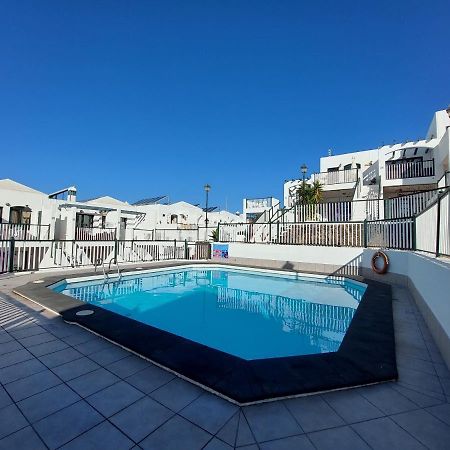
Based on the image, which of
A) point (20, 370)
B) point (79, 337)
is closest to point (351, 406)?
point (20, 370)

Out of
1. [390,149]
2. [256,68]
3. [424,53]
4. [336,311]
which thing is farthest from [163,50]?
[336,311]

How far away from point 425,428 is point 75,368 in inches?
135

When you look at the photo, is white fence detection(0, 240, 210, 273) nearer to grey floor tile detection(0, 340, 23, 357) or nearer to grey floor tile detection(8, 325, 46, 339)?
grey floor tile detection(8, 325, 46, 339)

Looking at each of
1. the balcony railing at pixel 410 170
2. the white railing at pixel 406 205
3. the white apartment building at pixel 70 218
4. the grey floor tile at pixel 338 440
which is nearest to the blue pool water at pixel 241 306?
the grey floor tile at pixel 338 440

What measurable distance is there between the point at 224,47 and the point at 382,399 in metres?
19.5

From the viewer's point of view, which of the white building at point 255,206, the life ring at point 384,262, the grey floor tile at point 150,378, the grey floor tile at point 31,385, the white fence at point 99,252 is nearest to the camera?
the grey floor tile at point 31,385

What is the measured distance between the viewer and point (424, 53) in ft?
35.6

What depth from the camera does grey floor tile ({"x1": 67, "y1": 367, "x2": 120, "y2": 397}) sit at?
2.43 meters

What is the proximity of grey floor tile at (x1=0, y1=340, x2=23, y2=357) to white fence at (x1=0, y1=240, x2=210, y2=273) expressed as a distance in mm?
8035

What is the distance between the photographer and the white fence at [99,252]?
38.2 ft

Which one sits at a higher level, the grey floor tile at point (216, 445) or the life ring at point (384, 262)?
the life ring at point (384, 262)

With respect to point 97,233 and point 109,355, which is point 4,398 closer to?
point 109,355

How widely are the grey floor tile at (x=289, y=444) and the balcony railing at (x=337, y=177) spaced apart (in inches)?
690

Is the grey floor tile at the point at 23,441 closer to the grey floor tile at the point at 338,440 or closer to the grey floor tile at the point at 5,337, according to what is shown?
the grey floor tile at the point at 338,440
